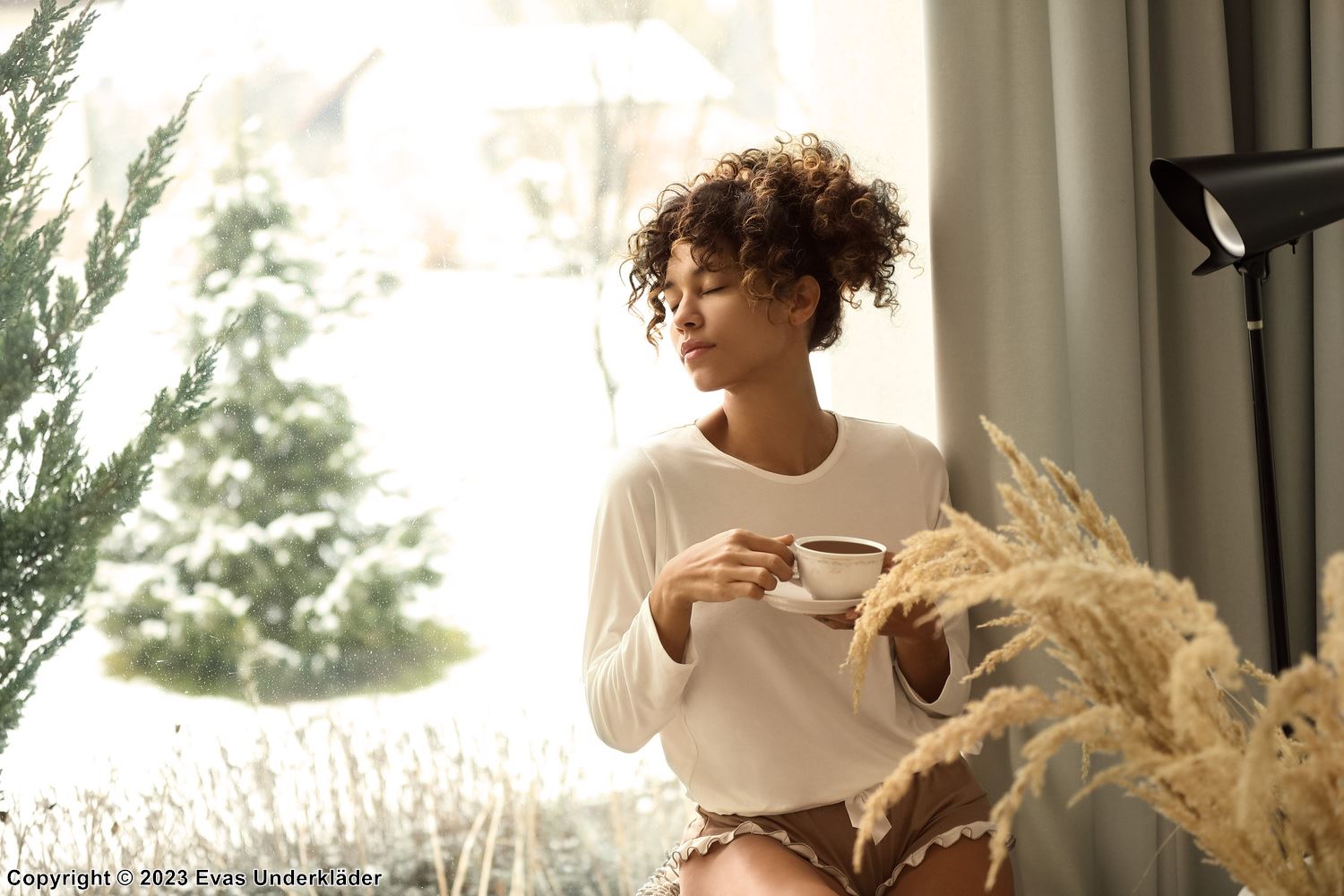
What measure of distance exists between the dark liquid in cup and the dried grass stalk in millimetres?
388

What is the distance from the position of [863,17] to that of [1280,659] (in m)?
1.10

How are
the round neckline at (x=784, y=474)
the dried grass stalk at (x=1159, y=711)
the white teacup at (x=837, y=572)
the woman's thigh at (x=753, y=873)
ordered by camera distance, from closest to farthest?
the dried grass stalk at (x=1159, y=711) → the white teacup at (x=837, y=572) → the woman's thigh at (x=753, y=873) → the round neckline at (x=784, y=474)

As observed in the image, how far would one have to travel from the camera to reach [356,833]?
1.89 meters

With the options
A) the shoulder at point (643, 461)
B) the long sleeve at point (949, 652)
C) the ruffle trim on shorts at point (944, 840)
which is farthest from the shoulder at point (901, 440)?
the ruffle trim on shorts at point (944, 840)

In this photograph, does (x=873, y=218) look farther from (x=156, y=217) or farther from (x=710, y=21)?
(x=156, y=217)

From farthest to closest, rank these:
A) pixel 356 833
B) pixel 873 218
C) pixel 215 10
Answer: pixel 356 833 → pixel 215 10 → pixel 873 218

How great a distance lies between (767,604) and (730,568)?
0.87ft

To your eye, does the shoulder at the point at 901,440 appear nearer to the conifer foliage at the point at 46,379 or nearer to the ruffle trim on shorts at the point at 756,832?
the ruffle trim on shorts at the point at 756,832

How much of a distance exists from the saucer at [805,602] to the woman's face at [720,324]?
0.34m

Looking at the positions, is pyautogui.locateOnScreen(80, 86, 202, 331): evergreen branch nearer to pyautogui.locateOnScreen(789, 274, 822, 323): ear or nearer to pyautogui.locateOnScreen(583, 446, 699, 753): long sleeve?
pyautogui.locateOnScreen(583, 446, 699, 753): long sleeve

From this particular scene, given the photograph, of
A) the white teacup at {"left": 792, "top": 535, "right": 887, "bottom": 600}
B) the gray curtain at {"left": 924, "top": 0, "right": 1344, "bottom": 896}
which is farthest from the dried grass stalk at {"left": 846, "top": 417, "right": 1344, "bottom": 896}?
the gray curtain at {"left": 924, "top": 0, "right": 1344, "bottom": 896}

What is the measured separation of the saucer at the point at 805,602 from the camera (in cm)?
121

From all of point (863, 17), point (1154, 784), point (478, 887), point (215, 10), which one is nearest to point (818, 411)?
point (863, 17)

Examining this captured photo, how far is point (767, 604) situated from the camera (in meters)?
1.49
